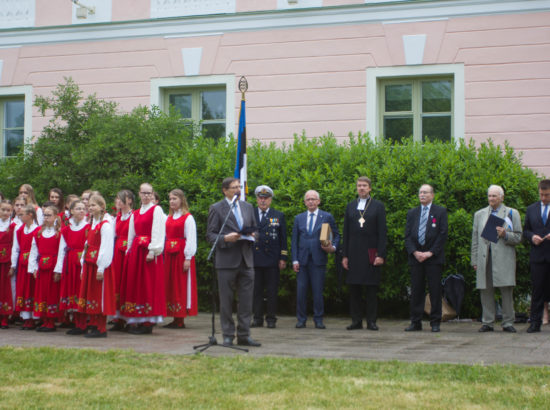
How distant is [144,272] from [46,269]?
1.48 meters

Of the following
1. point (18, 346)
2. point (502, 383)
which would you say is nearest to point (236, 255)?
point (18, 346)

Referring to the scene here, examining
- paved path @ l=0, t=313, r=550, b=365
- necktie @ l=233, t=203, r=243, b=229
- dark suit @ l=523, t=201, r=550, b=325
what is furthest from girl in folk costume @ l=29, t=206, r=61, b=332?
dark suit @ l=523, t=201, r=550, b=325

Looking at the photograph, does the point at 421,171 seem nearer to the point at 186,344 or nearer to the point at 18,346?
the point at 186,344

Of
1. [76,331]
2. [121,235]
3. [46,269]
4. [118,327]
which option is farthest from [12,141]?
[76,331]

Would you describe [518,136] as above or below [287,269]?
above

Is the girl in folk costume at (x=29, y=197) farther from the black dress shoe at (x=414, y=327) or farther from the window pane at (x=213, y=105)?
the black dress shoe at (x=414, y=327)

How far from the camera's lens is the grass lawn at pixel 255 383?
542 centimetres

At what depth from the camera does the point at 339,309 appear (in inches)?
488

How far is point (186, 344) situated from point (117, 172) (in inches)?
206

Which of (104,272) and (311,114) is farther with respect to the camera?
(311,114)

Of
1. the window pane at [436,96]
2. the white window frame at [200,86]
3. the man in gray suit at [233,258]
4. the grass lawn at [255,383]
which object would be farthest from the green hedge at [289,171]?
the grass lawn at [255,383]

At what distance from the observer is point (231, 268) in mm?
8234

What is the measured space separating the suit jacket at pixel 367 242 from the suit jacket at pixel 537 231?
189 cm

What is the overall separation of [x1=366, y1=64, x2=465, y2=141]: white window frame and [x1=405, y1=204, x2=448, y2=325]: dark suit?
3.76 meters
